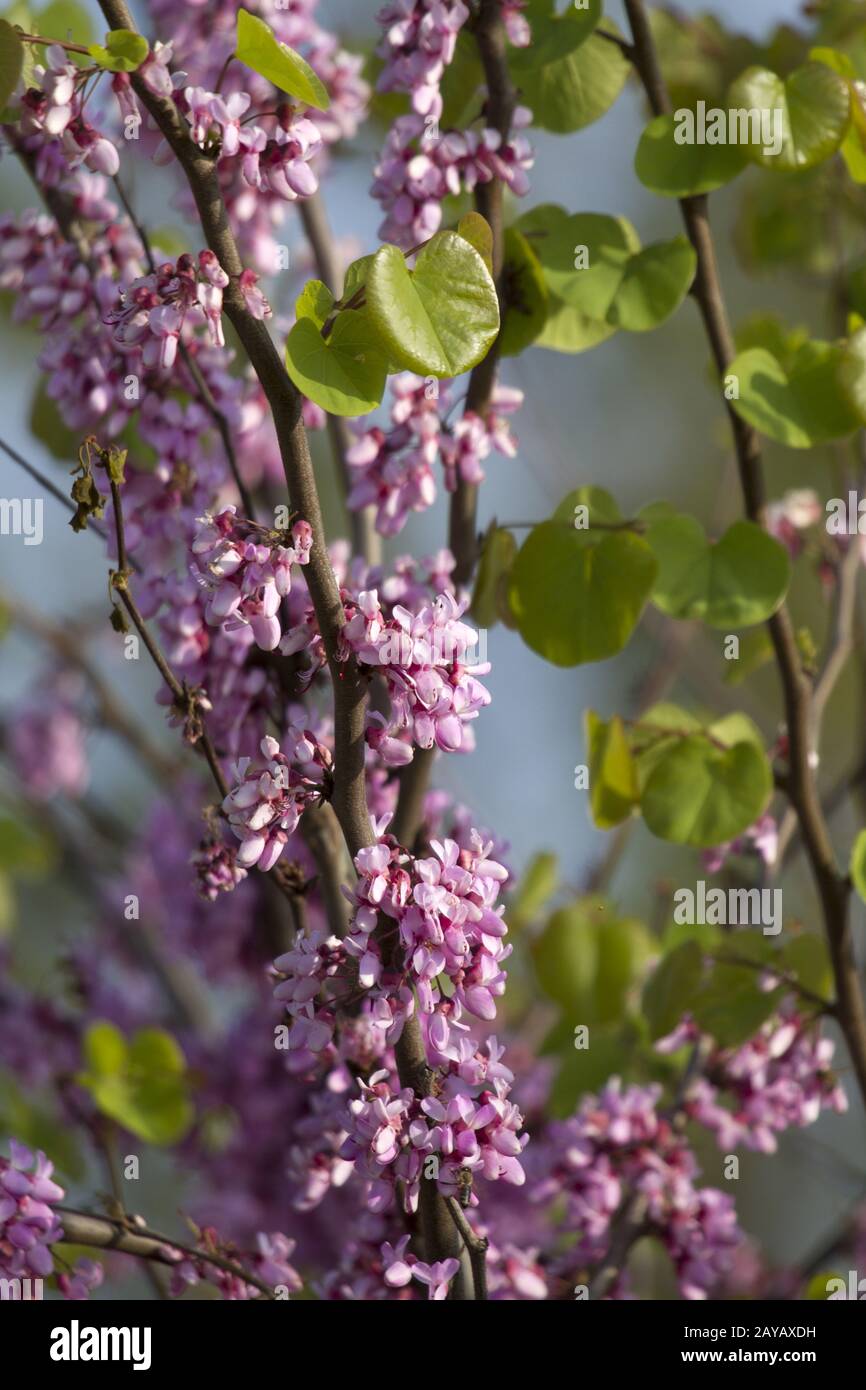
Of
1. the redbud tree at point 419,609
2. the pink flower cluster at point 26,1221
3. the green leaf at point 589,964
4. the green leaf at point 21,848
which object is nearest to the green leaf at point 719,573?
the redbud tree at point 419,609

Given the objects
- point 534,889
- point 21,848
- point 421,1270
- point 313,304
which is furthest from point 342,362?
point 21,848

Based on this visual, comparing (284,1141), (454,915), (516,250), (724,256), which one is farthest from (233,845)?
(724,256)

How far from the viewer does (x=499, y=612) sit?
806mm

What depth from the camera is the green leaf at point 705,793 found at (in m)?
0.76

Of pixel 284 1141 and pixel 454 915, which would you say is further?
pixel 284 1141

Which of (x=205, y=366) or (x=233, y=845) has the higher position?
(x=205, y=366)

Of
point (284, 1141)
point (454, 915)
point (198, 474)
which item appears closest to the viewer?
point (454, 915)

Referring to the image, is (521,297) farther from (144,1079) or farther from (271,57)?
(144,1079)

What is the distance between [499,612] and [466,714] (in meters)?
0.26

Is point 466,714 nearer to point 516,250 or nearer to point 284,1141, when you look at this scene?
point 516,250

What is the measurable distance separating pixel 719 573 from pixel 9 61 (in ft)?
1.43

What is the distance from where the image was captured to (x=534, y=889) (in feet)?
3.54
